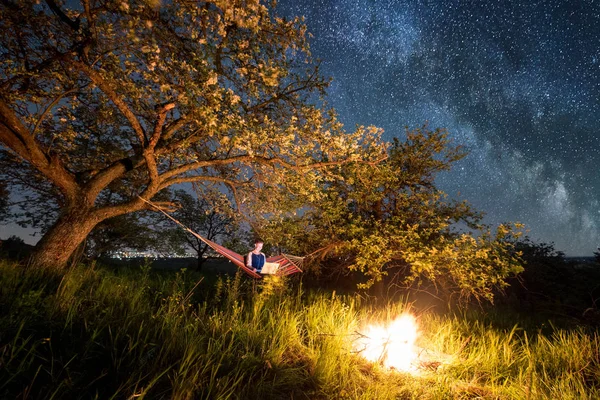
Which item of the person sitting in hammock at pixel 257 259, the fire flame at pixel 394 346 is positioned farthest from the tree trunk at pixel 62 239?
the fire flame at pixel 394 346

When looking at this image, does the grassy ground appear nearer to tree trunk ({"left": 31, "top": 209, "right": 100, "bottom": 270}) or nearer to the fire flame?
the fire flame

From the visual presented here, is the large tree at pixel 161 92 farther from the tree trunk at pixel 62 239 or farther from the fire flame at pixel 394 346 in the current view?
the fire flame at pixel 394 346

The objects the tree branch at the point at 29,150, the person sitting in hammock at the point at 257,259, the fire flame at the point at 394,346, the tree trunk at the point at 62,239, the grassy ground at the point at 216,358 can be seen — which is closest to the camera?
the grassy ground at the point at 216,358

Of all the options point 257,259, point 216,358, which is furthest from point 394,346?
point 257,259

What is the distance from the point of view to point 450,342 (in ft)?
12.7

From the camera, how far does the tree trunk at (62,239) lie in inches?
187

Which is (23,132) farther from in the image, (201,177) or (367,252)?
(367,252)

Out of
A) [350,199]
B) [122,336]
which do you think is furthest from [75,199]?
[350,199]

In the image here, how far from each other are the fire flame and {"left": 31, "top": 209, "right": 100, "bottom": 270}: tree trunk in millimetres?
4779

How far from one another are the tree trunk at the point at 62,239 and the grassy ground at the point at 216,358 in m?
0.94

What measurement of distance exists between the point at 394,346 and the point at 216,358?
2.04 m

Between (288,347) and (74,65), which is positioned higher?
(74,65)

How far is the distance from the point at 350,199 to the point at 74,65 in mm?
5691

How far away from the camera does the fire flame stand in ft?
10.7
